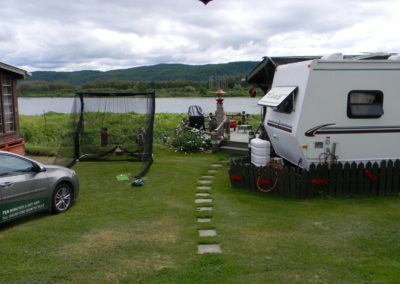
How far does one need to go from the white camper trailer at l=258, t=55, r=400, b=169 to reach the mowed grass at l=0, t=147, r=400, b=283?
1188 mm

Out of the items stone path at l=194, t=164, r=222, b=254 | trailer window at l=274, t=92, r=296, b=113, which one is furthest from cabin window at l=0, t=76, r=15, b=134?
trailer window at l=274, t=92, r=296, b=113

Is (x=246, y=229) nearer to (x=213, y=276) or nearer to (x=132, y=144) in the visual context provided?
(x=213, y=276)

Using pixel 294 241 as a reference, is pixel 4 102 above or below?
above

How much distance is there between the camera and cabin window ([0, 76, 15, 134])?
13.1 metres

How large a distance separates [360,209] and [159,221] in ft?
13.8

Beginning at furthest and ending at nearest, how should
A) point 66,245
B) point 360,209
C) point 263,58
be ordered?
1. point 263,58
2. point 360,209
3. point 66,245

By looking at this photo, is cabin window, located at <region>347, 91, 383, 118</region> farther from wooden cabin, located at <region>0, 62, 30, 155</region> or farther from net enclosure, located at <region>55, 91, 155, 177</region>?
wooden cabin, located at <region>0, 62, 30, 155</region>

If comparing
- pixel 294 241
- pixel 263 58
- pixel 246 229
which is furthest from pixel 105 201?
pixel 263 58

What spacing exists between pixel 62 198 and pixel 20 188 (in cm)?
122

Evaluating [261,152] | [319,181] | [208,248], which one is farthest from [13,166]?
[319,181]

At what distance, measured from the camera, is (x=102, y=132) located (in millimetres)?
14391

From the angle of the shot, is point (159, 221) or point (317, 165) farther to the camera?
point (317, 165)

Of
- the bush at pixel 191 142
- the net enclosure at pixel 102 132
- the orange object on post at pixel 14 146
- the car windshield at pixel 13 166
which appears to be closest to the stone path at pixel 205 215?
the net enclosure at pixel 102 132

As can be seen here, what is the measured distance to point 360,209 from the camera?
8211 millimetres
